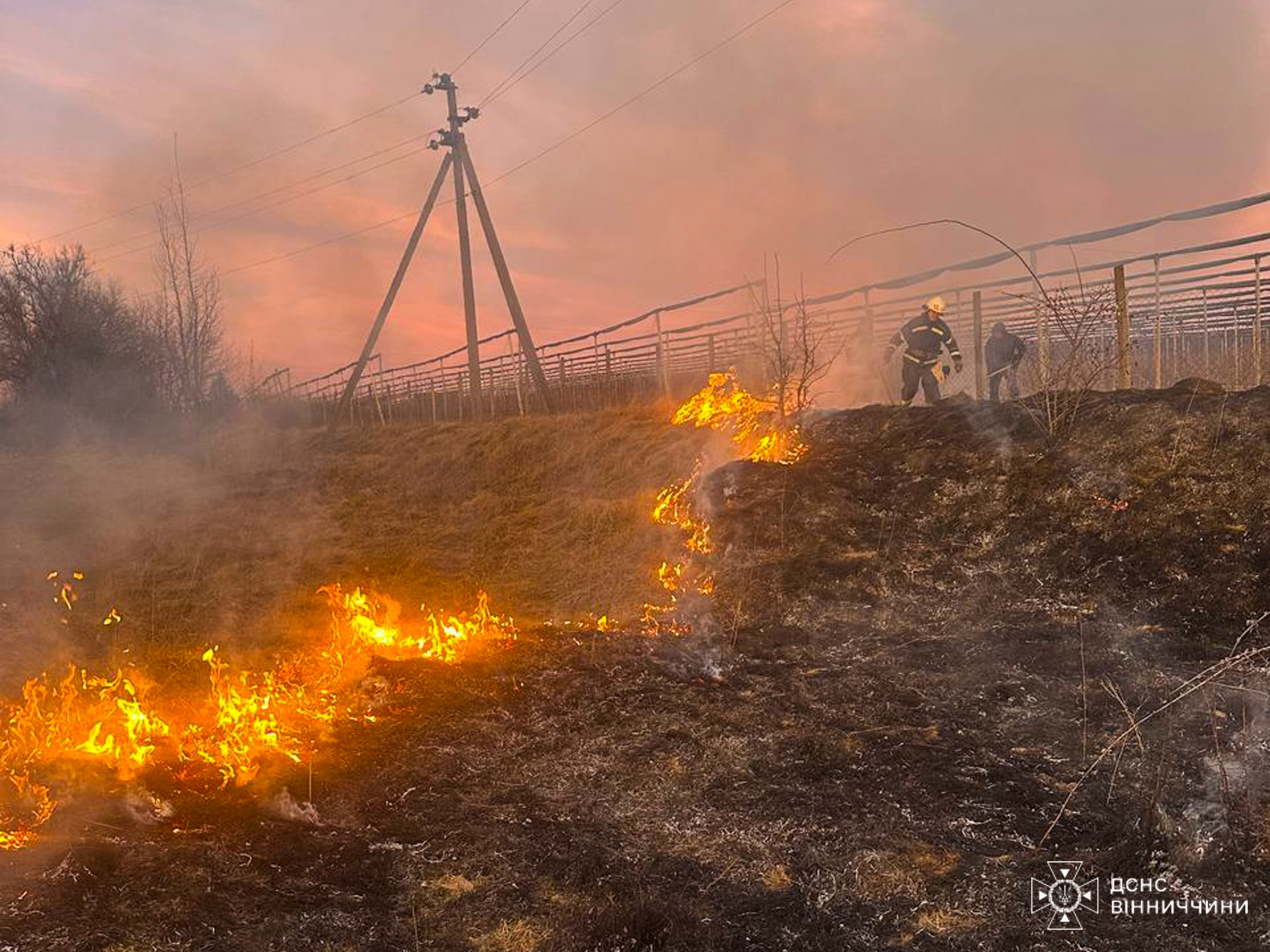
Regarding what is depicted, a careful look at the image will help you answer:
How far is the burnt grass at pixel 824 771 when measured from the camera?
11.4 feet

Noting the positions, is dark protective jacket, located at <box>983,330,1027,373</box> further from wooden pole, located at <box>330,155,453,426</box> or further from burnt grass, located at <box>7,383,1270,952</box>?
wooden pole, located at <box>330,155,453,426</box>

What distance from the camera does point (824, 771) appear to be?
4625 millimetres

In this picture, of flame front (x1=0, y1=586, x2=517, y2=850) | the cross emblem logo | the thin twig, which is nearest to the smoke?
flame front (x1=0, y1=586, x2=517, y2=850)

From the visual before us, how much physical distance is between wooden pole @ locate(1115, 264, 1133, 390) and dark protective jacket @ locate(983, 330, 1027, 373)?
7.83 feet

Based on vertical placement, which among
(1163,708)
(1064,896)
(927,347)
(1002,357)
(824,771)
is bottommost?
(1064,896)

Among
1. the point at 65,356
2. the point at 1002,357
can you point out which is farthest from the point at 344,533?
the point at 65,356

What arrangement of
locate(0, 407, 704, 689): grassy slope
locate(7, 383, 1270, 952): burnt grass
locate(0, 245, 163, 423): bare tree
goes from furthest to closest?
locate(0, 245, 163, 423): bare tree
locate(0, 407, 704, 689): grassy slope
locate(7, 383, 1270, 952): burnt grass

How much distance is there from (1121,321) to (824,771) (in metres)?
6.86

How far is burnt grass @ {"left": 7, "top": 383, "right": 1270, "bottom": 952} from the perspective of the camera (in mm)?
3463

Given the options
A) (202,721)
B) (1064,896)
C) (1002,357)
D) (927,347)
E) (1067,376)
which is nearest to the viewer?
(1064,896)

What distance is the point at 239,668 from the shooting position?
7676 millimetres

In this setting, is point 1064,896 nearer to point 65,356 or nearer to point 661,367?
point 661,367

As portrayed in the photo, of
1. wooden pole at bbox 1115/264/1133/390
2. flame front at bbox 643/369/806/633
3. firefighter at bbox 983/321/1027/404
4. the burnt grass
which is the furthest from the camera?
firefighter at bbox 983/321/1027/404

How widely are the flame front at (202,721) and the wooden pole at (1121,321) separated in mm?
7019
